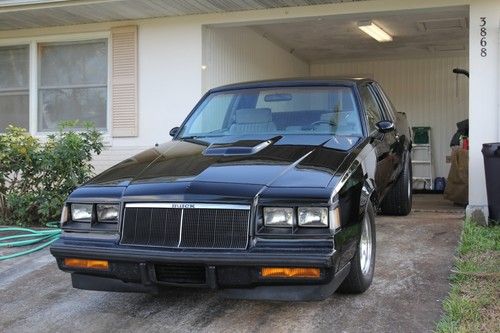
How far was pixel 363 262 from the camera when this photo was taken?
4.24 metres

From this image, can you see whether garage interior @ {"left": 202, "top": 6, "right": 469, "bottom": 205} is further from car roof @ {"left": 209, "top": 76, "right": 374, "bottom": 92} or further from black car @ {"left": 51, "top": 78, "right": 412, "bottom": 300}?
black car @ {"left": 51, "top": 78, "right": 412, "bottom": 300}

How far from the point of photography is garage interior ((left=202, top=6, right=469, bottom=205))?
9609mm

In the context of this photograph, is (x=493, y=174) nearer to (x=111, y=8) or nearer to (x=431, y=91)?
(x=111, y=8)

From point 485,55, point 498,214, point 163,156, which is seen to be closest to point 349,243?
point 163,156

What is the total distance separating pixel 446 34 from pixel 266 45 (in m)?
3.75

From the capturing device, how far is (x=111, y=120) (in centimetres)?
891

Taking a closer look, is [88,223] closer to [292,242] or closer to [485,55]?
[292,242]

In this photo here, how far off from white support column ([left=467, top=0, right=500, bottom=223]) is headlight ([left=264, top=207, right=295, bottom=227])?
454cm

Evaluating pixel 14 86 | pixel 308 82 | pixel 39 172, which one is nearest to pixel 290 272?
pixel 308 82

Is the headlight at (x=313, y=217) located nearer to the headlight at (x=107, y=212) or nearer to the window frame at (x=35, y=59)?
the headlight at (x=107, y=212)

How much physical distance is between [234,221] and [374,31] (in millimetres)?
8493

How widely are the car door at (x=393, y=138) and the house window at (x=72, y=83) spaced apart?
477cm

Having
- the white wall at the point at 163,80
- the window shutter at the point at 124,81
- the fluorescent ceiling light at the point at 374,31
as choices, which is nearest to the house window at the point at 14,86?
the window shutter at the point at 124,81

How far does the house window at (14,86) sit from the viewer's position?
965 centimetres
